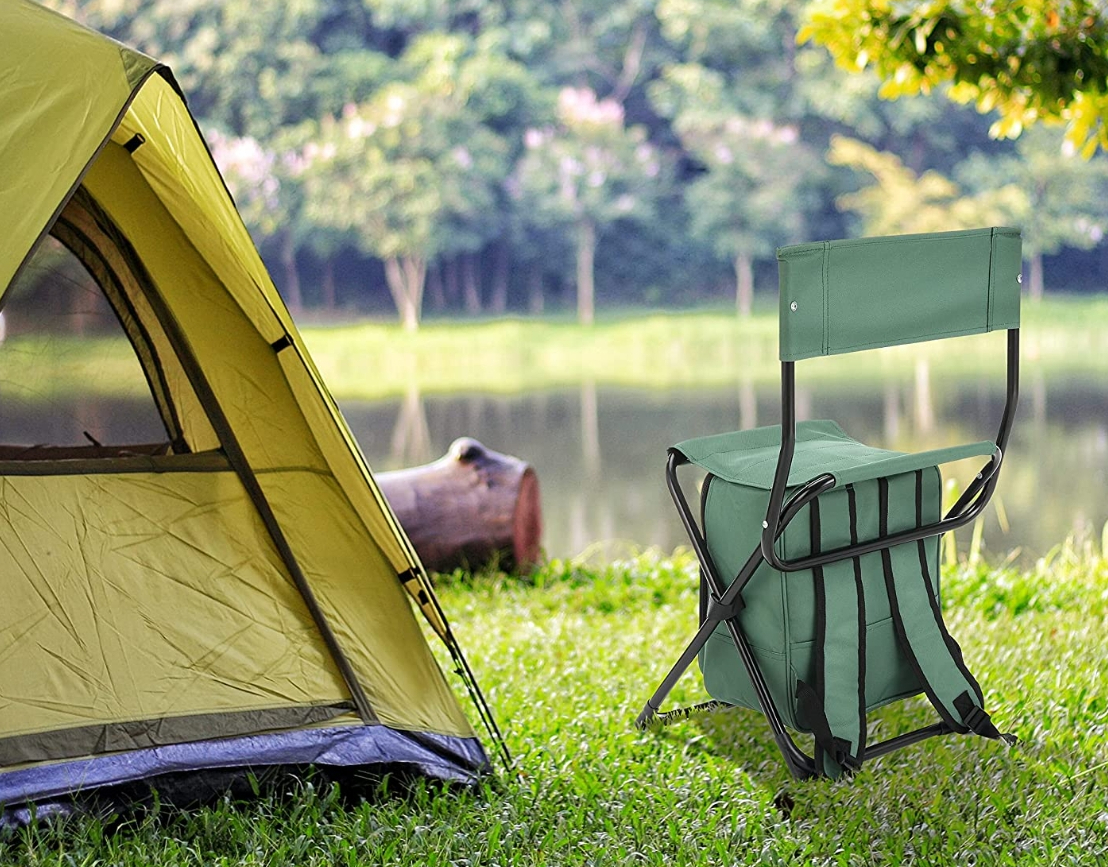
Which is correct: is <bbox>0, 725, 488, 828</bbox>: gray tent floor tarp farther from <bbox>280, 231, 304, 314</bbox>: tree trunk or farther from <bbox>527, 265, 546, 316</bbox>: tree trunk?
<bbox>527, 265, 546, 316</bbox>: tree trunk

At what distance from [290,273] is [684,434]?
12.2 metres

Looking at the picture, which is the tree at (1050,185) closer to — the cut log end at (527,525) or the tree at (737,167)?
the tree at (737,167)

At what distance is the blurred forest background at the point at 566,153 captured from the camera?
795 inches

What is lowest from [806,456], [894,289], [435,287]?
[806,456]

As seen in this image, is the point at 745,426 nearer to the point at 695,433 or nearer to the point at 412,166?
the point at 695,433

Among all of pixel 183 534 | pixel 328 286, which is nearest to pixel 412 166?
pixel 328 286

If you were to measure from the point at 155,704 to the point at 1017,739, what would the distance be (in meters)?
1.80

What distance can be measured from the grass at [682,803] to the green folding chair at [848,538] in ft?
0.37

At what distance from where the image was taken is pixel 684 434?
12.6m

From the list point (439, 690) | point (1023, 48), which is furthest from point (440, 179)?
point (439, 690)

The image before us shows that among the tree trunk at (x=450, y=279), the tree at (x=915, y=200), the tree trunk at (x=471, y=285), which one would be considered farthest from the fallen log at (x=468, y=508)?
the tree trunk at (x=471, y=285)

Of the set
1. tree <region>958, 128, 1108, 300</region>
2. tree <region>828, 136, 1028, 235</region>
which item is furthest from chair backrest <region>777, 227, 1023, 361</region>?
tree <region>958, 128, 1108, 300</region>

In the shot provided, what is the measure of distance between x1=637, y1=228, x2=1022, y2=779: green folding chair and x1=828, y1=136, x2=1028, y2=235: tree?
1819 cm

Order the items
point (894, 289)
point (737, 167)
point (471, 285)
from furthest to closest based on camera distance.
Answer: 1. point (471, 285)
2. point (737, 167)
3. point (894, 289)
